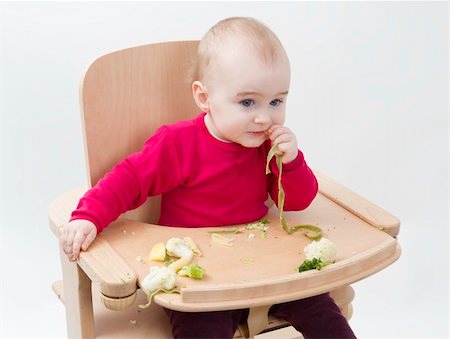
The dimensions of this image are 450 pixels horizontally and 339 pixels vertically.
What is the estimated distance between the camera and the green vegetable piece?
5.50 feet

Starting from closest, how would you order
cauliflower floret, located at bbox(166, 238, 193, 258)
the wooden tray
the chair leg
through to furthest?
the wooden tray
cauliflower floret, located at bbox(166, 238, 193, 258)
the chair leg

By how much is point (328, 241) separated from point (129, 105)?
52 centimetres

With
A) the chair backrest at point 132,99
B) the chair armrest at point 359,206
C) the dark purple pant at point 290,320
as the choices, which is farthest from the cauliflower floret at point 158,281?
the chair armrest at point 359,206

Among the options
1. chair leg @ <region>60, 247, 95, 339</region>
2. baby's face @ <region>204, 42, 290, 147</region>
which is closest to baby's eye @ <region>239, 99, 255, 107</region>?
baby's face @ <region>204, 42, 290, 147</region>

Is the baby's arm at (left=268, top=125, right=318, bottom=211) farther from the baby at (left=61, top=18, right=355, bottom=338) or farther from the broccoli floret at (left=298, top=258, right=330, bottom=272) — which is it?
the broccoli floret at (left=298, top=258, right=330, bottom=272)

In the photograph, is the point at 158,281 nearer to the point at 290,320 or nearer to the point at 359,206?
the point at 290,320

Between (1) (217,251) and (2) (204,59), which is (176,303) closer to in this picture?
(1) (217,251)

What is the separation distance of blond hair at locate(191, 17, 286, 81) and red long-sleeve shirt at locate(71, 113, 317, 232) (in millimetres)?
137

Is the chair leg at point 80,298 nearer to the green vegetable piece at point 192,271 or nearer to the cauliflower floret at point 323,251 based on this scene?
the green vegetable piece at point 192,271

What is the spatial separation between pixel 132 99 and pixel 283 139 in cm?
34

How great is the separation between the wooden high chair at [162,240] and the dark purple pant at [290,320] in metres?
0.03

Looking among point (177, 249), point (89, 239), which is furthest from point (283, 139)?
point (89, 239)

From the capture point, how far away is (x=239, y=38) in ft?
5.92

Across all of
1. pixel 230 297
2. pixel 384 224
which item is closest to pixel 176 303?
pixel 230 297
